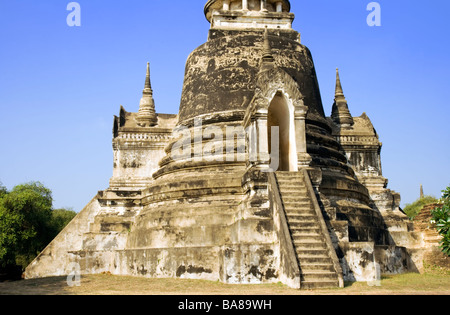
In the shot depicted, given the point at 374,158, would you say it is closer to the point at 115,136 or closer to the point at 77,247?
the point at 115,136

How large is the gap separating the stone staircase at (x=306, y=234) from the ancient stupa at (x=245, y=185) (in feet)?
0.09

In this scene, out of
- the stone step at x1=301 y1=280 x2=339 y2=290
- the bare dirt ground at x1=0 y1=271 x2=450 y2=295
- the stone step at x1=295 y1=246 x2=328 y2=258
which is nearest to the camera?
the bare dirt ground at x1=0 y1=271 x2=450 y2=295

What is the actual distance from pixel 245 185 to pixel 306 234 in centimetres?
261

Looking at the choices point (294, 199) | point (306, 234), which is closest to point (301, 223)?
point (306, 234)

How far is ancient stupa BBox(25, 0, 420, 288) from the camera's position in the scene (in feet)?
36.3

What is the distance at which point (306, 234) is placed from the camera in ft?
35.2

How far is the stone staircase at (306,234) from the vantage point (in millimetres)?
9680

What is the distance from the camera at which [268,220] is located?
1151cm

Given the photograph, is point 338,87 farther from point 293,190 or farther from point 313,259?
point 313,259

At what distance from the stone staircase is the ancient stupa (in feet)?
0.09

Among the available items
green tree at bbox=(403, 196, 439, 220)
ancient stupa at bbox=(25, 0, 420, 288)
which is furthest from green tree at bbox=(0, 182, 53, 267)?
green tree at bbox=(403, 196, 439, 220)

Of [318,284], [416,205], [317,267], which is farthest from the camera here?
[416,205]

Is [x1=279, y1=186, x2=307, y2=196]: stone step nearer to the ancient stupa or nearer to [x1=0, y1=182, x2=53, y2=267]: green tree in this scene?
the ancient stupa

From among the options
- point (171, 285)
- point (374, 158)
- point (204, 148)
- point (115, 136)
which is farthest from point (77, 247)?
point (374, 158)
